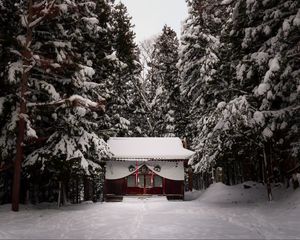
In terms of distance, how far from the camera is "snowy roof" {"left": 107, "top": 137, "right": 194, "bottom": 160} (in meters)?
25.9

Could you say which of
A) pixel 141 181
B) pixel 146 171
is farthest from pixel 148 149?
pixel 141 181

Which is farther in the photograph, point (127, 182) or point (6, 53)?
point (127, 182)

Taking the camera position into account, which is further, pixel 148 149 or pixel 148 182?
pixel 148 149

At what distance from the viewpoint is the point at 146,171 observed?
2705cm

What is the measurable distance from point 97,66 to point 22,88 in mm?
7306

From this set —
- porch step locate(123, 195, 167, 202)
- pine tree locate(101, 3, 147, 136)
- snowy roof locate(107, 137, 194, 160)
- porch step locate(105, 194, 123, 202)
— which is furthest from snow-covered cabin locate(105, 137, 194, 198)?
pine tree locate(101, 3, 147, 136)

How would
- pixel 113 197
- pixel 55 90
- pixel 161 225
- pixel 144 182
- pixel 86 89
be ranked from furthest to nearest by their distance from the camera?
pixel 144 182 → pixel 113 197 → pixel 86 89 → pixel 55 90 → pixel 161 225

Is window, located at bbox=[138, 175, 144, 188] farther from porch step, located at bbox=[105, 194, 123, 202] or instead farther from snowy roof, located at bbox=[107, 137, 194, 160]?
snowy roof, located at bbox=[107, 137, 194, 160]

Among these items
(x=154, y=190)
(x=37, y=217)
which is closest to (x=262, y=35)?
(x=37, y=217)

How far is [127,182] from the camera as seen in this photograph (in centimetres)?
2695

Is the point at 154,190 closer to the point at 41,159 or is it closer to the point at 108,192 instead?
the point at 108,192

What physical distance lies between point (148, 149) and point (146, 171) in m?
1.69

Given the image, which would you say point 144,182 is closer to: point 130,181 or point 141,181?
point 141,181

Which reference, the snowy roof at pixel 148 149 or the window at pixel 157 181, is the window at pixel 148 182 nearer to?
the window at pixel 157 181
